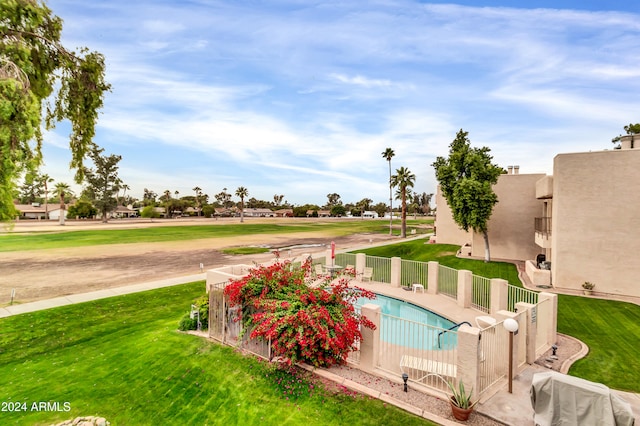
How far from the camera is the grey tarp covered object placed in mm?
4969

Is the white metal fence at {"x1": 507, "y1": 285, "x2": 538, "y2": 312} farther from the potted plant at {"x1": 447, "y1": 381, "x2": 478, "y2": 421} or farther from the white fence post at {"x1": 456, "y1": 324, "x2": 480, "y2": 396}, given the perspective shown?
the potted plant at {"x1": 447, "y1": 381, "x2": 478, "y2": 421}

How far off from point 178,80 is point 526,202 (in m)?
33.2

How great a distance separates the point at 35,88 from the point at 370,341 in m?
12.1

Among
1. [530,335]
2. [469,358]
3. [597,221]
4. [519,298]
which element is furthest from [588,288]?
[469,358]

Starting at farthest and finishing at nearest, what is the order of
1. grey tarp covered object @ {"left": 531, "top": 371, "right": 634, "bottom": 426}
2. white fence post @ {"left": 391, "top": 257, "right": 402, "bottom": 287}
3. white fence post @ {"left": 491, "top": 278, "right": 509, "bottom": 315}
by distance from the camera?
white fence post @ {"left": 391, "top": 257, "right": 402, "bottom": 287} → white fence post @ {"left": 491, "top": 278, "right": 509, "bottom": 315} → grey tarp covered object @ {"left": 531, "top": 371, "right": 634, "bottom": 426}

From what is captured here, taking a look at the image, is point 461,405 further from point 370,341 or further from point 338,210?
point 338,210

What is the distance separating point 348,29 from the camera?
65.1ft

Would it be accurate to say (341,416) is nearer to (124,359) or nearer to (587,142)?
(124,359)

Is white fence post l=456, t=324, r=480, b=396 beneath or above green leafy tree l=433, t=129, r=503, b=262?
beneath

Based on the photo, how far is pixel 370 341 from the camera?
25.3 ft

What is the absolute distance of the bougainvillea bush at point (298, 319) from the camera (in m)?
7.44

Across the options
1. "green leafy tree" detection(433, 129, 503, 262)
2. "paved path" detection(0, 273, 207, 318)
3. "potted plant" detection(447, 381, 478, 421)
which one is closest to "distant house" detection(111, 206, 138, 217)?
"paved path" detection(0, 273, 207, 318)

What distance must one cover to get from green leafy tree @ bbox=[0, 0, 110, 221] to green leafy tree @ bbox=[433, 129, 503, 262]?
24107 mm

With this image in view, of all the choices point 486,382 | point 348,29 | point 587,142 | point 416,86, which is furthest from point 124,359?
point 587,142
